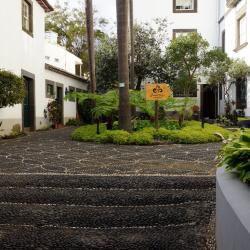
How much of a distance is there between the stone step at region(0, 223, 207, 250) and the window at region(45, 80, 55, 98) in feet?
47.7

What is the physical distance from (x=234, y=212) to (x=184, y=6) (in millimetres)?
23462

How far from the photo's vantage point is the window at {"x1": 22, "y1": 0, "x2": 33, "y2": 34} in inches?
583

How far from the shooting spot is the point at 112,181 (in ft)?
17.1

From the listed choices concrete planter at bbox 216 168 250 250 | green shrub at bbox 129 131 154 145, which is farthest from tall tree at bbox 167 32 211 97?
concrete planter at bbox 216 168 250 250

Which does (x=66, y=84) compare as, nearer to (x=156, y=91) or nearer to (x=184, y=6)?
(x=184, y=6)

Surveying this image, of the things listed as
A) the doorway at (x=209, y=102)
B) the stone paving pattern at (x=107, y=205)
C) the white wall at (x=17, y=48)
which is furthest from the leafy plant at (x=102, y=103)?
the doorway at (x=209, y=102)

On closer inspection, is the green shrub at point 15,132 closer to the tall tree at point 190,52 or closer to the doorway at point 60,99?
the doorway at point 60,99

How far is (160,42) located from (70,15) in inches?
547

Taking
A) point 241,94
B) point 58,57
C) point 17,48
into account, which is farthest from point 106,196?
point 58,57

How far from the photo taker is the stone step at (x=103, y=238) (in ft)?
11.5

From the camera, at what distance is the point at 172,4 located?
78.1 feet

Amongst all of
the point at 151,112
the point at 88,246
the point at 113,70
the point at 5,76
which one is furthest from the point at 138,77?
the point at 88,246

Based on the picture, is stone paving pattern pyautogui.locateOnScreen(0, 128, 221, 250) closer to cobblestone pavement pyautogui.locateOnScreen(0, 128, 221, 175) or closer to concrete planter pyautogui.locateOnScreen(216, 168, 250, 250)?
cobblestone pavement pyautogui.locateOnScreen(0, 128, 221, 175)

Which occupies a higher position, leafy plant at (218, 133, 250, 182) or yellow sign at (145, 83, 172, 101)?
yellow sign at (145, 83, 172, 101)
